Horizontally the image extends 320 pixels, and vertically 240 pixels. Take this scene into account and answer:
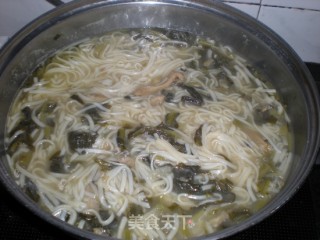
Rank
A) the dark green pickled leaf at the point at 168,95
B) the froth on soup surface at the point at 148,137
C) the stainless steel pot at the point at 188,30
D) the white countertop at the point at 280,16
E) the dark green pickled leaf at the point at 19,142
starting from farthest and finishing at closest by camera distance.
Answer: the white countertop at the point at 280,16 → the dark green pickled leaf at the point at 168,95 → the stainless steel pot at the point at 188,30 → the dark green pickled leaf at the point at 19,142 → the froth on soup surface at the point at 148,137

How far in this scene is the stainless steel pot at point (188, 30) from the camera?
12.0 feet

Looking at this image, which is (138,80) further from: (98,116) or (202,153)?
(202,153)

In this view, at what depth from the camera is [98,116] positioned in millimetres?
3834

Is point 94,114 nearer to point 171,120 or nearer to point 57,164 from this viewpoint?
point 57,164

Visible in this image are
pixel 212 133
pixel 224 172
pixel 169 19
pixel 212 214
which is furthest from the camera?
pixel 169 19

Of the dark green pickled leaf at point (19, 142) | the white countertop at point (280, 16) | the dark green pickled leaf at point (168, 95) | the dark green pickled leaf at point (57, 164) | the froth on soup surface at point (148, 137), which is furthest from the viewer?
the white countertop at point (280, 16)

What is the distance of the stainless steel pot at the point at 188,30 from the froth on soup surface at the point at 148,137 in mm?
115

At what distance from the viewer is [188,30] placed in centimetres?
470

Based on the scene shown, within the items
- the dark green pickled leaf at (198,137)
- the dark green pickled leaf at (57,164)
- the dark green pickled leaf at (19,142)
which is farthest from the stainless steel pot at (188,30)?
the dark green pickled leaf at (198,137)

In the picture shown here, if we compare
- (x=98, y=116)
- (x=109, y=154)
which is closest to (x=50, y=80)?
(x=98, y=116)

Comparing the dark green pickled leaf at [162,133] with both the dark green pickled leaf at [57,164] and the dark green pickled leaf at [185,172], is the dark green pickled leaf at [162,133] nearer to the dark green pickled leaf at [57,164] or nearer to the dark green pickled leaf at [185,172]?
the dark green pickled leaf at [185,172]

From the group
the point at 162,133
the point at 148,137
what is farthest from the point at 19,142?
the point at 162,133

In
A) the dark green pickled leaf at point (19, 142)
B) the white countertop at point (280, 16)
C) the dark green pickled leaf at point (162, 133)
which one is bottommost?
the dark green pickled leaf at point (19, 142)

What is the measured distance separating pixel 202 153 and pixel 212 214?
611 millimetres
